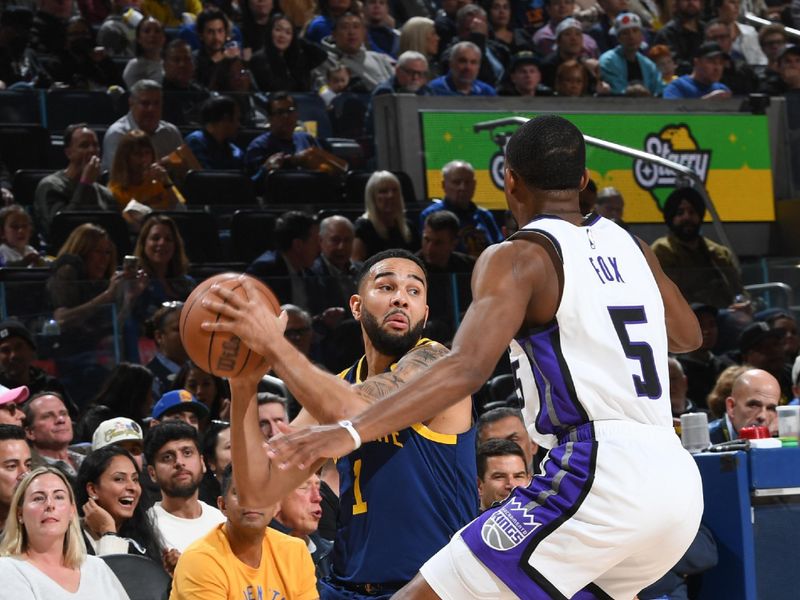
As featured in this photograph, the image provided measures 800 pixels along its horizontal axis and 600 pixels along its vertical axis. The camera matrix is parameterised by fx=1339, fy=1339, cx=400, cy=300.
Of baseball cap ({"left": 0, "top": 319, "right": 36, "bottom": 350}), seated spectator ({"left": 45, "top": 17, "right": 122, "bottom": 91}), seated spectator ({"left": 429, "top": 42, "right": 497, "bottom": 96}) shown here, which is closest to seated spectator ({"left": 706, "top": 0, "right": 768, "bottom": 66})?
seated spectator ({"left": 429, "top": 42, "right": 497, "bottom": 96})

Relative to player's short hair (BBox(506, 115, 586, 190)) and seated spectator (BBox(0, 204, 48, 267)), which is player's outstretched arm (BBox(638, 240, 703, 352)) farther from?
seated spectator (BBox(0, 204, 48, 267))

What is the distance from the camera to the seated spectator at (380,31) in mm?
15516

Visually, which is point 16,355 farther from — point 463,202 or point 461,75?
point 461,75

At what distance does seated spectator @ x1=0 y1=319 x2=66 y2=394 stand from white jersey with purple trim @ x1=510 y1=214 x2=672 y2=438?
18.6 feet

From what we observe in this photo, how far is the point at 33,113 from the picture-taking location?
12422 mm

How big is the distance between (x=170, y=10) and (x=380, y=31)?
243 centimetres

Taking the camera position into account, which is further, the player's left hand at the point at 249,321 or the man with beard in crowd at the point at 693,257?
the man with beard in crowd at the point at 693,257

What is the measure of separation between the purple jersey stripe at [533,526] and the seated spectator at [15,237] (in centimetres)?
694

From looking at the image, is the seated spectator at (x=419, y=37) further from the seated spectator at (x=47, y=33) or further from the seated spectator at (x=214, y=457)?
the seated spectator at (x=214, y=457)

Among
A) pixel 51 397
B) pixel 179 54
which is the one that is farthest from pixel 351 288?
pixel 179 54

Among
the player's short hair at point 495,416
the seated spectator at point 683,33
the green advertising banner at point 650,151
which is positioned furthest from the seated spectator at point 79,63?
the seated spectator at point 683,33

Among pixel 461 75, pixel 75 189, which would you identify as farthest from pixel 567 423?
pixel 461 75

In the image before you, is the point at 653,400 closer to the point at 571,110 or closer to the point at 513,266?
the point at 513,266

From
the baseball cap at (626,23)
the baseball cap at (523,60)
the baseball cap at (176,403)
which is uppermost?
the baseball cap at (626,23)
